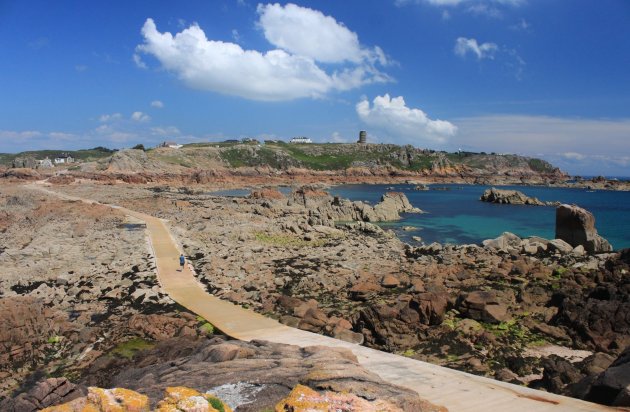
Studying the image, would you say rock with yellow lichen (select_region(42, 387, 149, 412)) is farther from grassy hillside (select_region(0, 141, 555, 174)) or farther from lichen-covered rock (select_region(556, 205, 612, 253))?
grassy hillside (select_region(0, 141, 555, 174))

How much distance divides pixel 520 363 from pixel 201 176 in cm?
10312

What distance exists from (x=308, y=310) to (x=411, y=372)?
6107mm

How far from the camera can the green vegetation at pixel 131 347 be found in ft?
39.3

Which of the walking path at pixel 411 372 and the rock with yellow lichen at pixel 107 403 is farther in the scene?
the walking path at pixel 411 372

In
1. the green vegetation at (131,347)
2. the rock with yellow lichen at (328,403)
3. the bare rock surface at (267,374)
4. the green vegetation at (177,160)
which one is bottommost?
the green vegetation at (131,347)

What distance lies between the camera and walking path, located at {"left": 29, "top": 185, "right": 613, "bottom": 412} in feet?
25.5

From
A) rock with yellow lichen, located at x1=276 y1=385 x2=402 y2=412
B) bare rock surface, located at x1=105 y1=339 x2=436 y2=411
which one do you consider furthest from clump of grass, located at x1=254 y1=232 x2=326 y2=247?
rock with yellow lichen, located at x1=276 y1=385 x2=402 y2=412

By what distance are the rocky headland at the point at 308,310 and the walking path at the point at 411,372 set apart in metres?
0.74

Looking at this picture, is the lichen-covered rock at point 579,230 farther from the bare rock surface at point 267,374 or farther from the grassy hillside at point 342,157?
the grassy hillside at point 342,157

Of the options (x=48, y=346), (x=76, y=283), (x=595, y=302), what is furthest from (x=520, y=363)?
(x=76, y=283)

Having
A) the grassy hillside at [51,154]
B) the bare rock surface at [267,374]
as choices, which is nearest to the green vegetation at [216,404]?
the bare rock surface at [267,374]

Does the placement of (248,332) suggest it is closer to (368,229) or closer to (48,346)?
(48,346)

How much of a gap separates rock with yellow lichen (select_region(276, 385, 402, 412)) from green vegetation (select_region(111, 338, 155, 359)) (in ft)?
A: 24.5

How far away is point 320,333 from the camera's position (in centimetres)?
1331
